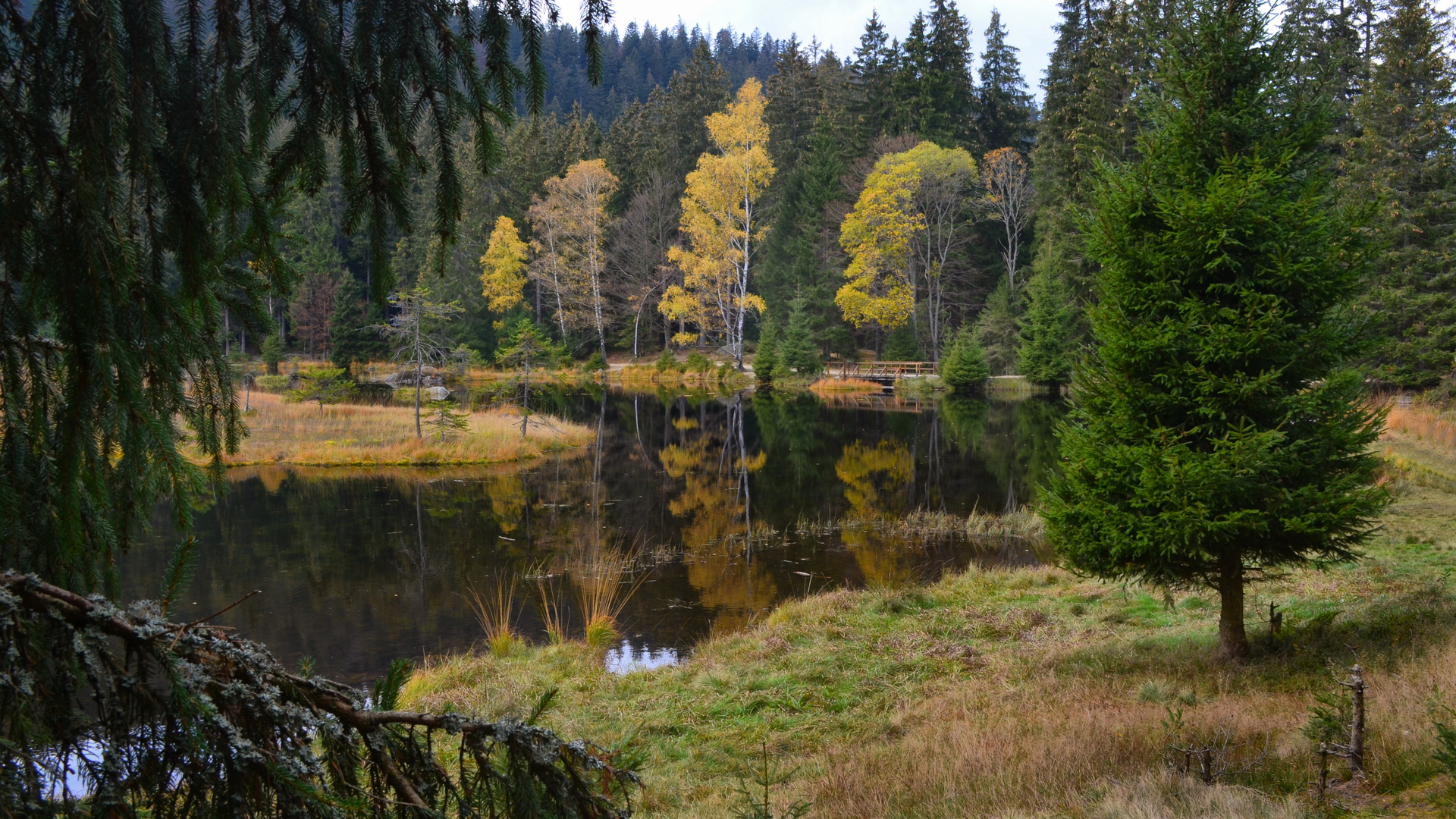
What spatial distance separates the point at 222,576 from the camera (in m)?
12.3

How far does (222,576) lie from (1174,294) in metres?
12.4

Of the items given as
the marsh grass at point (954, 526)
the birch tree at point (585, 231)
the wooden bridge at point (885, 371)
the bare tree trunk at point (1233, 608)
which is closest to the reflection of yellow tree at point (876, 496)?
the marsh grass at point (954, 526)

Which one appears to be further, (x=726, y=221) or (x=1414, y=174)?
(x=726, y=221)

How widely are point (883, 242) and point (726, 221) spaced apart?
7.65 meters

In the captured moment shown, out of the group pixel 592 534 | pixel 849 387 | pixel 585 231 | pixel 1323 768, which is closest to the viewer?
pixel 1323 768

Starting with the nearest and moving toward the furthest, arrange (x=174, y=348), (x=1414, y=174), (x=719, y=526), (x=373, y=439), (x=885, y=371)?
(x=174, y=348), (x=719, y=526), (x=373, y=439), (x=1414, y=174), (x=885, y=371)

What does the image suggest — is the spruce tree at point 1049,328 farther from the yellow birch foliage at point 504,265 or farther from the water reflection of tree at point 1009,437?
the yellow birch foliage at point 504,265

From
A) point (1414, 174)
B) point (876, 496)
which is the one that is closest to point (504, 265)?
point (876, 496)

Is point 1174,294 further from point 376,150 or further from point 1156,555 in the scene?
point 376,150

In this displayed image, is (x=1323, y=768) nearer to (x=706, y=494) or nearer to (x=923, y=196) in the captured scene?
(x=706, y=494)

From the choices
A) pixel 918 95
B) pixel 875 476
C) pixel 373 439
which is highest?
pixel 918 95

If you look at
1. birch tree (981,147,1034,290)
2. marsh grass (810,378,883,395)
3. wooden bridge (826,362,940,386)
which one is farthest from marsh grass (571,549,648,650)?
birch tree (981,147,1034,290)

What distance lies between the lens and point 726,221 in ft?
139

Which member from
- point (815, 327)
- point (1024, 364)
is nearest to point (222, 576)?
point (1024, 364)
